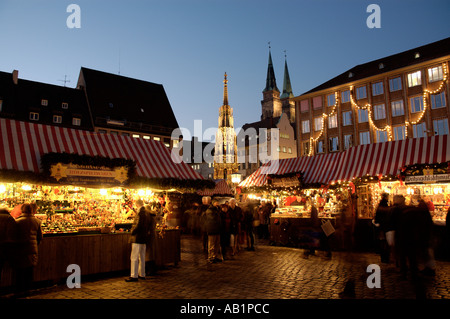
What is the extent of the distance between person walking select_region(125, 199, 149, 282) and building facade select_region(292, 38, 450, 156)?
97.4 ft

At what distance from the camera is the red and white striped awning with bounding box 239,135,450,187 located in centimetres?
1186

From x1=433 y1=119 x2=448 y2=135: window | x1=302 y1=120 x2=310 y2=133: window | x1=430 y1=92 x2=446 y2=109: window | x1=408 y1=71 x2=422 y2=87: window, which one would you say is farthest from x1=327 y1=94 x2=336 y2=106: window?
x1=433 y1=119 x2=448 y2=135: window

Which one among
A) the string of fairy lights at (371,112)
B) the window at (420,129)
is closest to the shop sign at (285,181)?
the string of fairy lights at (371,112)

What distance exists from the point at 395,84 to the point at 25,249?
35015mm

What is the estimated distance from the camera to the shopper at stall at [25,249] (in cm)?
598

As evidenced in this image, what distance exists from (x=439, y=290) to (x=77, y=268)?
6.97 meters

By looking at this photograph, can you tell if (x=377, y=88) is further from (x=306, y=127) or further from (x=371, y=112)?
(x=306, y=127)

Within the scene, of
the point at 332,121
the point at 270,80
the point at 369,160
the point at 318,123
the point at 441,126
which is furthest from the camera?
the point at 270,80

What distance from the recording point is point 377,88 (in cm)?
3466

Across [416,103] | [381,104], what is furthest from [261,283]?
[381,104]

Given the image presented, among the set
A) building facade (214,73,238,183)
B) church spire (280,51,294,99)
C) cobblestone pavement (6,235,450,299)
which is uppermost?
church spire (280,51,294,99)

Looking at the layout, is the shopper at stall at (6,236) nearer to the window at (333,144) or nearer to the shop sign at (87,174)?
the shop sign at (87,174)

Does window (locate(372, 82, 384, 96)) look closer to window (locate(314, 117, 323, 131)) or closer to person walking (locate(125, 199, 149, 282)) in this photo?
window (locate(314, 117, 323, 131))
